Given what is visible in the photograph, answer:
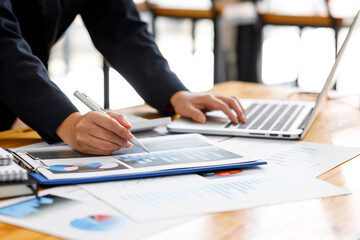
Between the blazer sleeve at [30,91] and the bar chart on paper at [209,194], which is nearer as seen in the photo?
the bar chart on paper at [209,194]

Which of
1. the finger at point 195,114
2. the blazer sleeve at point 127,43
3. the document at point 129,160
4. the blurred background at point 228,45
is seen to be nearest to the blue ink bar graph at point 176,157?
the document at point 129,160

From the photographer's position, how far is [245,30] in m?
4.67

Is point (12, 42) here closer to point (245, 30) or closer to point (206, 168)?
point (206, 168)

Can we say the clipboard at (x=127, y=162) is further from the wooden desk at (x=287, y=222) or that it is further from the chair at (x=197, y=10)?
the chair at (x=197, y=10)

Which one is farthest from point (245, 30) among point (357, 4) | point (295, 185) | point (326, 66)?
point (295, 185)

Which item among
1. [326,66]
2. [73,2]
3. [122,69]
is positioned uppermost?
[73,2]

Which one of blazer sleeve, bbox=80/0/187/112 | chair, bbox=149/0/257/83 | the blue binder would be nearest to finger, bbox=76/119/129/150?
the blue binder

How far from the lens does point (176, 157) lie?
3.01ft

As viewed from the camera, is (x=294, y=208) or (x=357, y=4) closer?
(x=294, y=208)

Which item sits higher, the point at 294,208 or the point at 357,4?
the point at 357,4

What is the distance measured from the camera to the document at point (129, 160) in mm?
829

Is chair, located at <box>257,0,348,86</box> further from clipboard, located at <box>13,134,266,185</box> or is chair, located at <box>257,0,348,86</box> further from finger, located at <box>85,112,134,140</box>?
finger, located at <box>85,112,134,140</box>

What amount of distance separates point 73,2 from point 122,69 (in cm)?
23

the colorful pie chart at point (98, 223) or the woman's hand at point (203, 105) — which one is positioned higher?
the woman's hand at point (203, 105)
